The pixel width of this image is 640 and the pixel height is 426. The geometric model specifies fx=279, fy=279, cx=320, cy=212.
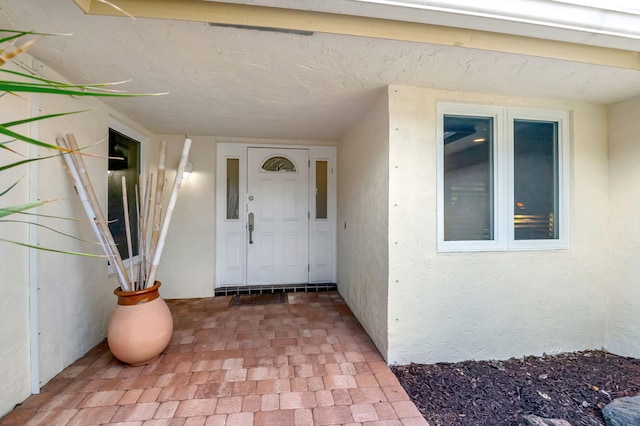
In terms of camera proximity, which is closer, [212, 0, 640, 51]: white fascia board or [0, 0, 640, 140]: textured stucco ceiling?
[212, 0, 640, 51]: white fascia board

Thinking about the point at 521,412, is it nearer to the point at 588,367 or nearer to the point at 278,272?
the point at 588,367

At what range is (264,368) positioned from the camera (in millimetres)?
2055

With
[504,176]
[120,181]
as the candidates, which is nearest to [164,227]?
[120,181]

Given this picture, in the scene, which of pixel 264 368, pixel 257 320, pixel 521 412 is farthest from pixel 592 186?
pixel 257 320

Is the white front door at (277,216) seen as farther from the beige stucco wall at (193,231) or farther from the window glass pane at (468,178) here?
the window glass pane at (468,178)

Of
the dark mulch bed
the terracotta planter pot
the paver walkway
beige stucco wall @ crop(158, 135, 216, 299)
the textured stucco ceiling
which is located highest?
the textured stucco ceiling

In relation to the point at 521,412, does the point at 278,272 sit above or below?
above

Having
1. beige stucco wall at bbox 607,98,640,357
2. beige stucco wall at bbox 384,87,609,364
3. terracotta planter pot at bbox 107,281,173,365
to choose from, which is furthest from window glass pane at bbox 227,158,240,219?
beige stucco wall at bbox 607,98,640,357

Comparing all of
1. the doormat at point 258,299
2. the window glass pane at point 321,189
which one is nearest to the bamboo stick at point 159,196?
the doormat at point 258,299

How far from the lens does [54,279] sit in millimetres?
1942

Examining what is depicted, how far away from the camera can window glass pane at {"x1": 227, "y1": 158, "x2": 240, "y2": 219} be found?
367cm

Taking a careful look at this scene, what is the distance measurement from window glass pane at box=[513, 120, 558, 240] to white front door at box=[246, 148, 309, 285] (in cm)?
237

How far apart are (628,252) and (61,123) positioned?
4490mm

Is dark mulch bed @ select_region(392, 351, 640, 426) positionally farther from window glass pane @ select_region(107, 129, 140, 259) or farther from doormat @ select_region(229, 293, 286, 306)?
window glass pane @ select_region(107, 129, 140, 259)
